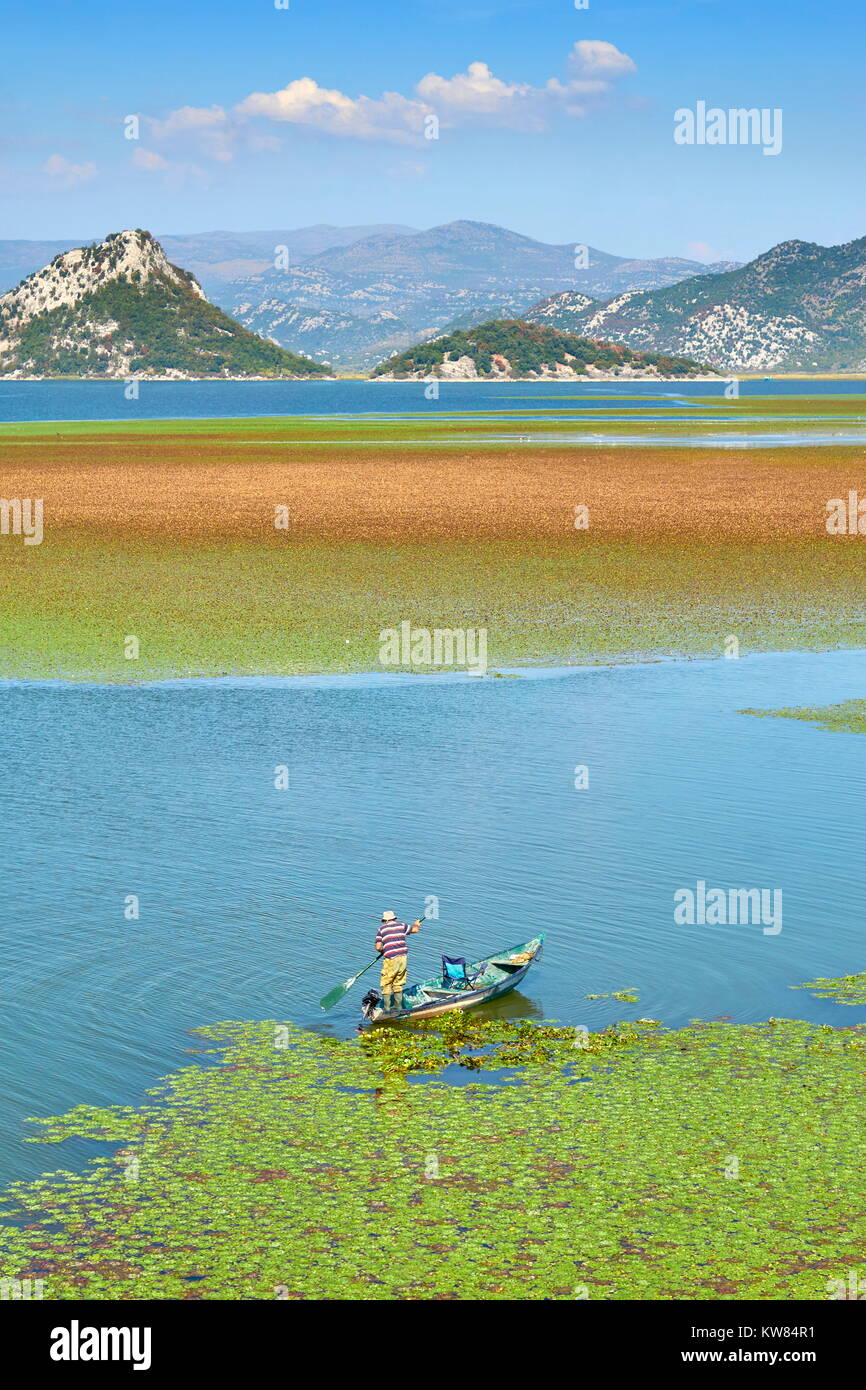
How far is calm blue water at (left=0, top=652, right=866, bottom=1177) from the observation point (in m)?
22.0

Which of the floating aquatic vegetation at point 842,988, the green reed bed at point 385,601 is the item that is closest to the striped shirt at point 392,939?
the floating aquatic vegetation at point 842,988

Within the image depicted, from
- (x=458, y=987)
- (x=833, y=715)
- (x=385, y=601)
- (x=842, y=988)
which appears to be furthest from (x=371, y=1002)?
(x=385, y=601)

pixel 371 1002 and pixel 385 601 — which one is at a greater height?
pixel 385 601

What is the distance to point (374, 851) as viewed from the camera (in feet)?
91.6

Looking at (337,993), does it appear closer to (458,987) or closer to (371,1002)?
(371,1002)

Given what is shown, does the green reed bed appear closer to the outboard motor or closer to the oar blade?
the oar blade

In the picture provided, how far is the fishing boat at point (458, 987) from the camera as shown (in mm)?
21375

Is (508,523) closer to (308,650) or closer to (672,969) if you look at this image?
(308,650)

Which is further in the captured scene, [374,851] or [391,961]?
[374,851]

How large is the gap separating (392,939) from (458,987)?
1.18 m

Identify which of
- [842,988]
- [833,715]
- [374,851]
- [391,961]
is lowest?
[842,988]

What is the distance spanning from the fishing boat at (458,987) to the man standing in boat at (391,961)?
4.2 inches

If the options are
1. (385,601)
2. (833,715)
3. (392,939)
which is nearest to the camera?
(392,939)

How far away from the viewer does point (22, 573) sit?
201 ft
